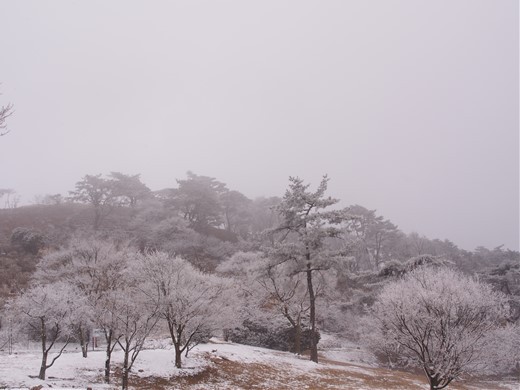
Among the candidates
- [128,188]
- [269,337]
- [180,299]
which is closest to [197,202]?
[128,188]

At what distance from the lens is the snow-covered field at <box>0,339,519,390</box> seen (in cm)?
1683

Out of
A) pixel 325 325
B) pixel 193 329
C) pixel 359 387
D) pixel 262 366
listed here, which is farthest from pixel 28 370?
pixel 325 325

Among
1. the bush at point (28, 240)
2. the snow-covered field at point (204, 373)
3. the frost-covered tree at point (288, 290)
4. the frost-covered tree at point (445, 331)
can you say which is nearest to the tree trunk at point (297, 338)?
the frost-covered tree at point (288, 290)

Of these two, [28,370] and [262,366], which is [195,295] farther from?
[28,370]

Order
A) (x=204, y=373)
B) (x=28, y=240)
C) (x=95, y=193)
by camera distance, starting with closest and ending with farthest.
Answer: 1. (x=204, y=373)
2. (x=28, y=240)
3. (x=95, y=193)

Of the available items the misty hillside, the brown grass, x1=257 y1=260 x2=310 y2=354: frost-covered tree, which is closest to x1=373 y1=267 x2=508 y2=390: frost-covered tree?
the misty hillside

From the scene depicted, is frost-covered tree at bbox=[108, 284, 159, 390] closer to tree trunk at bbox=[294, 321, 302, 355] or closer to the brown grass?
the brown grass

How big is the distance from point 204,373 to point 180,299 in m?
4.66

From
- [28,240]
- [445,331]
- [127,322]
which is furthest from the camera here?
[28,240]

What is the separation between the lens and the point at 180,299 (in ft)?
66.3

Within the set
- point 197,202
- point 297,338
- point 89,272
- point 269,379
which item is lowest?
point 269,379

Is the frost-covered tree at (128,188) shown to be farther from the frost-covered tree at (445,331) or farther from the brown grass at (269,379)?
the frost-covered tree at (445,331)

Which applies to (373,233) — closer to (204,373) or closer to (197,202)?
(197,202)

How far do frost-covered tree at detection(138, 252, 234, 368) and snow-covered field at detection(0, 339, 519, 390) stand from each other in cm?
148
